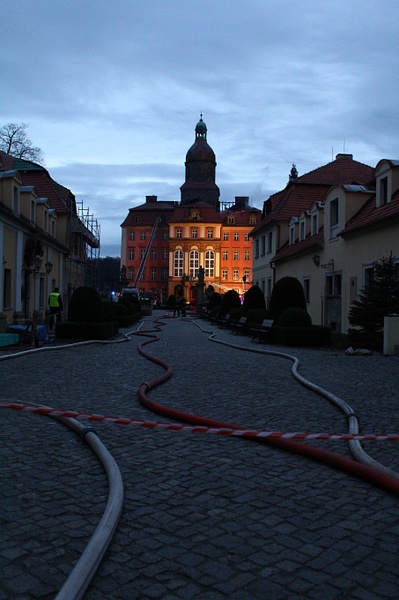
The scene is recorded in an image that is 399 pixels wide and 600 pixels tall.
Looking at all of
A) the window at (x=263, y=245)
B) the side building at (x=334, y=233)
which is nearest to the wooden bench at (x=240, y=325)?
the side building at (x=334, y=233)

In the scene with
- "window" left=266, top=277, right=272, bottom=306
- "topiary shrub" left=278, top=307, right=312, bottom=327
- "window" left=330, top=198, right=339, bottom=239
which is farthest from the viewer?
"window" left=266, top=277, right=272, bottom=306

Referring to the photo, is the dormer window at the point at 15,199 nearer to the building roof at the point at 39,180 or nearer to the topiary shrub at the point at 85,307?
the topiary shrub at the point at 85,307

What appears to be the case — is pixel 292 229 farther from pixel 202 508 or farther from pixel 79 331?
pixel 202 508

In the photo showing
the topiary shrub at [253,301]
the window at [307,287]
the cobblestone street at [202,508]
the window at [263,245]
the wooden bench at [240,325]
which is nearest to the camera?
the cobblestone street at [202,508]

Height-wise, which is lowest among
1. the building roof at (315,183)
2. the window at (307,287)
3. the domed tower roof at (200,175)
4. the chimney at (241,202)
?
the window at (307,287)

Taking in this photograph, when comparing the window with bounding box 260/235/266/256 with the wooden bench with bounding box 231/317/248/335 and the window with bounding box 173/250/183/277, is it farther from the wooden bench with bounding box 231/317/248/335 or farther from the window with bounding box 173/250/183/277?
the window with bounding box 173/250/183/277

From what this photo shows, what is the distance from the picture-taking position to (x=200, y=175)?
105562 millimetres

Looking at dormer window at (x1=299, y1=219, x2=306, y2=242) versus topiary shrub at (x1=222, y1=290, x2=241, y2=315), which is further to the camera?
topiary shrub at (x1=222, y1=290, x2=241, y2=315)

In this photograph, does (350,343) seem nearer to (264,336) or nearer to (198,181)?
(264,336)

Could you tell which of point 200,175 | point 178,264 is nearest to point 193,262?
point 178,264

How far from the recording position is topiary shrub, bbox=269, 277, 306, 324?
20.4 m

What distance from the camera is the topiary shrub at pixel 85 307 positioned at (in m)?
19.5

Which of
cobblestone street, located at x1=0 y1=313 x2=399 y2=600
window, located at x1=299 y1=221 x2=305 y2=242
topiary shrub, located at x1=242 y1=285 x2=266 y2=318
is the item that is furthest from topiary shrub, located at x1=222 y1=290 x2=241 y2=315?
cobblestone street, located at x1=0 y1=313 x2=399 y2=600

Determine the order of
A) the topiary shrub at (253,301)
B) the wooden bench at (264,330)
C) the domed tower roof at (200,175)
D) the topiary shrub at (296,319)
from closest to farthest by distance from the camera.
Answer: the topiary shrub at (296,319), the wooden bench at (264,330), the topiary shrub at (253,301), the domed tower roof at (200,175)
